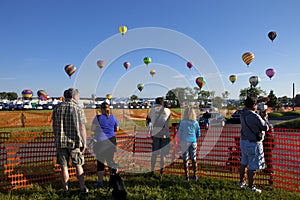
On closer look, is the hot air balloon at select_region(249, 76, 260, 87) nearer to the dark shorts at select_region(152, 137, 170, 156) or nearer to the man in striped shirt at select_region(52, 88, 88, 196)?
the dark shorts at select_region(152, 137, 170, 156)

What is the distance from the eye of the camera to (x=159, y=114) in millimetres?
5512

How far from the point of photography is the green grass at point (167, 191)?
4324 mm

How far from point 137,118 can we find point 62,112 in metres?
19.3

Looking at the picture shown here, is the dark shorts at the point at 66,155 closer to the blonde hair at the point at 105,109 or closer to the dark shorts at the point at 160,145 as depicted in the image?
the blonde hair at the point at 105,109

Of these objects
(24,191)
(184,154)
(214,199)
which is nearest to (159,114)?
(184,154)

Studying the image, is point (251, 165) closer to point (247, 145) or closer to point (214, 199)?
point (247, 145)

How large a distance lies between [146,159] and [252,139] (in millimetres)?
3010

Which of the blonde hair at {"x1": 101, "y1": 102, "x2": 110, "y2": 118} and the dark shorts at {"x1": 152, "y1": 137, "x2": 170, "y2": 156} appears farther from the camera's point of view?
the dark shorts at {"x1": 152, "y1": 137, "x2": 170, "y2": 156}

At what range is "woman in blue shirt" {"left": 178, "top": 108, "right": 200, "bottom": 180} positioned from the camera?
17.0ft

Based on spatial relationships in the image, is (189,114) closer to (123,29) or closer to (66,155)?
(66,155)

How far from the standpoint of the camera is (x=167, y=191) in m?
4.57

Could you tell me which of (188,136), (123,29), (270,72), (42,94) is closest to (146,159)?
(188,136)

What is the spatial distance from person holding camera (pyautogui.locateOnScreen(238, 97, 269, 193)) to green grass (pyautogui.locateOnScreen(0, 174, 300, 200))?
1.18 feet

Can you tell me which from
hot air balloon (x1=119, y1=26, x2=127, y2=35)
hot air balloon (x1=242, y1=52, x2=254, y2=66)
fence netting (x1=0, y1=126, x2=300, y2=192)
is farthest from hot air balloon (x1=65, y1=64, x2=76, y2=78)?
fence netting (x1=0, y1=126, x2=300, y2=192)
